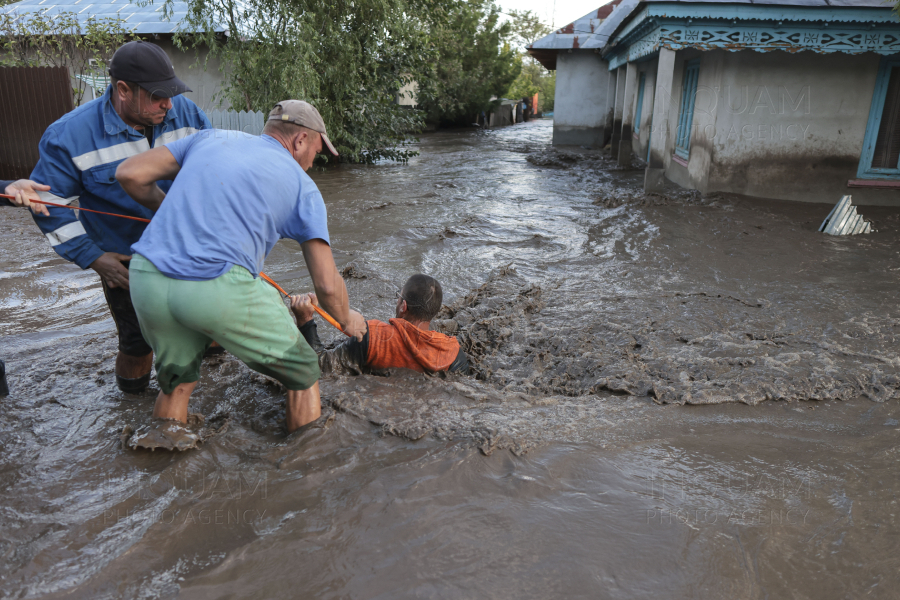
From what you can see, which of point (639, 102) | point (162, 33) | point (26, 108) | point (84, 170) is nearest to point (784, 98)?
point (639, 102)

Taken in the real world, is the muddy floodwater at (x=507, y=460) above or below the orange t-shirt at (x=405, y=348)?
below

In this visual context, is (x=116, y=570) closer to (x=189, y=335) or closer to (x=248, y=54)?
(x=189, y=335)

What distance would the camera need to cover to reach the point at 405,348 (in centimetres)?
361

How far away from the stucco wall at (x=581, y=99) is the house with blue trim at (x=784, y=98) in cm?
827

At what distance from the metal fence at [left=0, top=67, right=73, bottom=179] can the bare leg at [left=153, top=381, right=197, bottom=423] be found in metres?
9.57

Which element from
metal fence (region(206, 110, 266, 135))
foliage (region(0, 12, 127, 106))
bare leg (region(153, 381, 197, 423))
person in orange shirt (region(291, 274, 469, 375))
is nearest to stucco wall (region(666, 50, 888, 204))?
person in orange shirt (region(291, 274, 469, 375))

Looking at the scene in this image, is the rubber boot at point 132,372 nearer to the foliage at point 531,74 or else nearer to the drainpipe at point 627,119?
the drainpipe at point 627,119

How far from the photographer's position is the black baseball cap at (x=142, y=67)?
287 cm

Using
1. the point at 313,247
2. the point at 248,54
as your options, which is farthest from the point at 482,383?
the point at 248,54

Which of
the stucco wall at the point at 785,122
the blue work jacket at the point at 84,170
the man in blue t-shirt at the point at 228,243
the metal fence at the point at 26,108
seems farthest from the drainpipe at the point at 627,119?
the man in blue t-shirt at the point at 228,243

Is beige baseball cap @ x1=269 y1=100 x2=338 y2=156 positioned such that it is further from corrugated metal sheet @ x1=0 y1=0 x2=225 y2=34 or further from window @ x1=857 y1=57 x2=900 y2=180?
corrugated metal sheet @ x1=0 y1=0 x2=225 y2=34

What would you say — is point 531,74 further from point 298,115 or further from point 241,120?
point 298,115

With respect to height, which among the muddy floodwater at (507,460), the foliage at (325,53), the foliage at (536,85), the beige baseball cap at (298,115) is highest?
the foliage at (536,85)

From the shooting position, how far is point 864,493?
2703 mm
